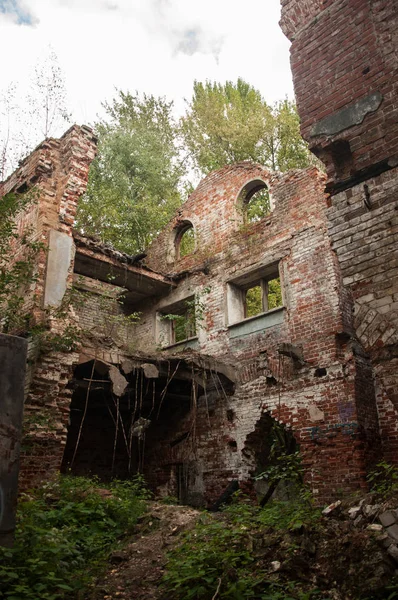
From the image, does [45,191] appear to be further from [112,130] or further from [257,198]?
[112,130]

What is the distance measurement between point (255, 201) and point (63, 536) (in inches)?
607

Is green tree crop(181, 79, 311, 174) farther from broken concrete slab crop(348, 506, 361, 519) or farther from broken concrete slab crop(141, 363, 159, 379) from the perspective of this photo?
broken concrete slab crop(348, 506, 361, 519)

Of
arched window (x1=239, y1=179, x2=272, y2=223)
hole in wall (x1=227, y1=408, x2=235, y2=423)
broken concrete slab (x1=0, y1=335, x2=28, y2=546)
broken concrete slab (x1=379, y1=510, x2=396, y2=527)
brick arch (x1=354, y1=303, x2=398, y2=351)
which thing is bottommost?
broken concrete slab (x1=379, y1=510, x2=396, y2=527)

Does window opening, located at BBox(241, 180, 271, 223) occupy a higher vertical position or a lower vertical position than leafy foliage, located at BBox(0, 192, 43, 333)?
higher

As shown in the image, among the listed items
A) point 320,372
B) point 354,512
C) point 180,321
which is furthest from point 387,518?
point 180,321

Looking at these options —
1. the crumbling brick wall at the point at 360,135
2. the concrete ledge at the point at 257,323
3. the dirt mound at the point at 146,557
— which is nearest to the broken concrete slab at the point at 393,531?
the crumbling brick wall at the point at 360,135

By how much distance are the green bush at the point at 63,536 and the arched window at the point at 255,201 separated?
736 centimetres

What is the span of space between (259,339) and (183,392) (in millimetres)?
2284

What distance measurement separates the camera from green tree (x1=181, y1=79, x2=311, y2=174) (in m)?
20.7

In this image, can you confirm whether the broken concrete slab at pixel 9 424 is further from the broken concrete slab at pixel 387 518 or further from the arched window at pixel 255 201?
the arched window at pixel 255 201

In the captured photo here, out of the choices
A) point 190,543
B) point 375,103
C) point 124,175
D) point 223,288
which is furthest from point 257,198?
point 190,543

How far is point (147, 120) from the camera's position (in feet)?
74.8

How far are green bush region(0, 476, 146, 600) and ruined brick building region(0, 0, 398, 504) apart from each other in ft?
2.39

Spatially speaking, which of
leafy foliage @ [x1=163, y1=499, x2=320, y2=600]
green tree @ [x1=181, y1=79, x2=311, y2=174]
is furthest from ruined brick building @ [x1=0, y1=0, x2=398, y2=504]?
green tree @ [x1=181, y1=79, x2=311, y2=174]
